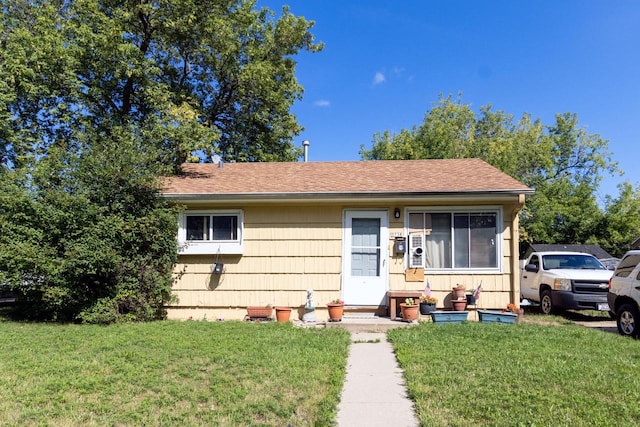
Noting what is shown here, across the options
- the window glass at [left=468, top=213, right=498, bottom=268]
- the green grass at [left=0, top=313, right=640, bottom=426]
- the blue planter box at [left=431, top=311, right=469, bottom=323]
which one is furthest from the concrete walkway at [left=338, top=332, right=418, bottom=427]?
the window glass at [left=468, top=213, right=498, bottom=268]

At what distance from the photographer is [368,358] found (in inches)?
221

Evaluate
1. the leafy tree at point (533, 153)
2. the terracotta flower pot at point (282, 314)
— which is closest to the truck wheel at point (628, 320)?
the terracotta flower pot at point (282, 314)

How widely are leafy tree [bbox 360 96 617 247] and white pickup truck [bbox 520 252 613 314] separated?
1268 cm

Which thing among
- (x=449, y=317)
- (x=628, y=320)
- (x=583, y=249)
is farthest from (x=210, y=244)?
(x=583, y=249)

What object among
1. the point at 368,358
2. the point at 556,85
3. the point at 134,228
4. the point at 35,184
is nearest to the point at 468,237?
the point at 368,358

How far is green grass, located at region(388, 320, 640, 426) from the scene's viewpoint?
139 inches

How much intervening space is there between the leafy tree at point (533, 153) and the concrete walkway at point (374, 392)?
1883 cm

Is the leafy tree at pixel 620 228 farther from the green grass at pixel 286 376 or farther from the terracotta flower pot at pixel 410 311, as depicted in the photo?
the terracotta flower pot at pixel 410 311

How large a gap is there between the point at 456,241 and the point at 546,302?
338cm

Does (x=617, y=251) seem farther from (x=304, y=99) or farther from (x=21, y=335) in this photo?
(x=21, y=335)

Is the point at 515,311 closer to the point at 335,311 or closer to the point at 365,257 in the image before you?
the point at 365,257

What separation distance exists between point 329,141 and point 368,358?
18.3 metres

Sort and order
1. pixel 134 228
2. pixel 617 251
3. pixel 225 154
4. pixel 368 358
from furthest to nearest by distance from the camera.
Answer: pixel 617 251 < pixel 225 154 < pixel 134 228 < pixel 368 358

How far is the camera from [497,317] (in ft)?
25.4
